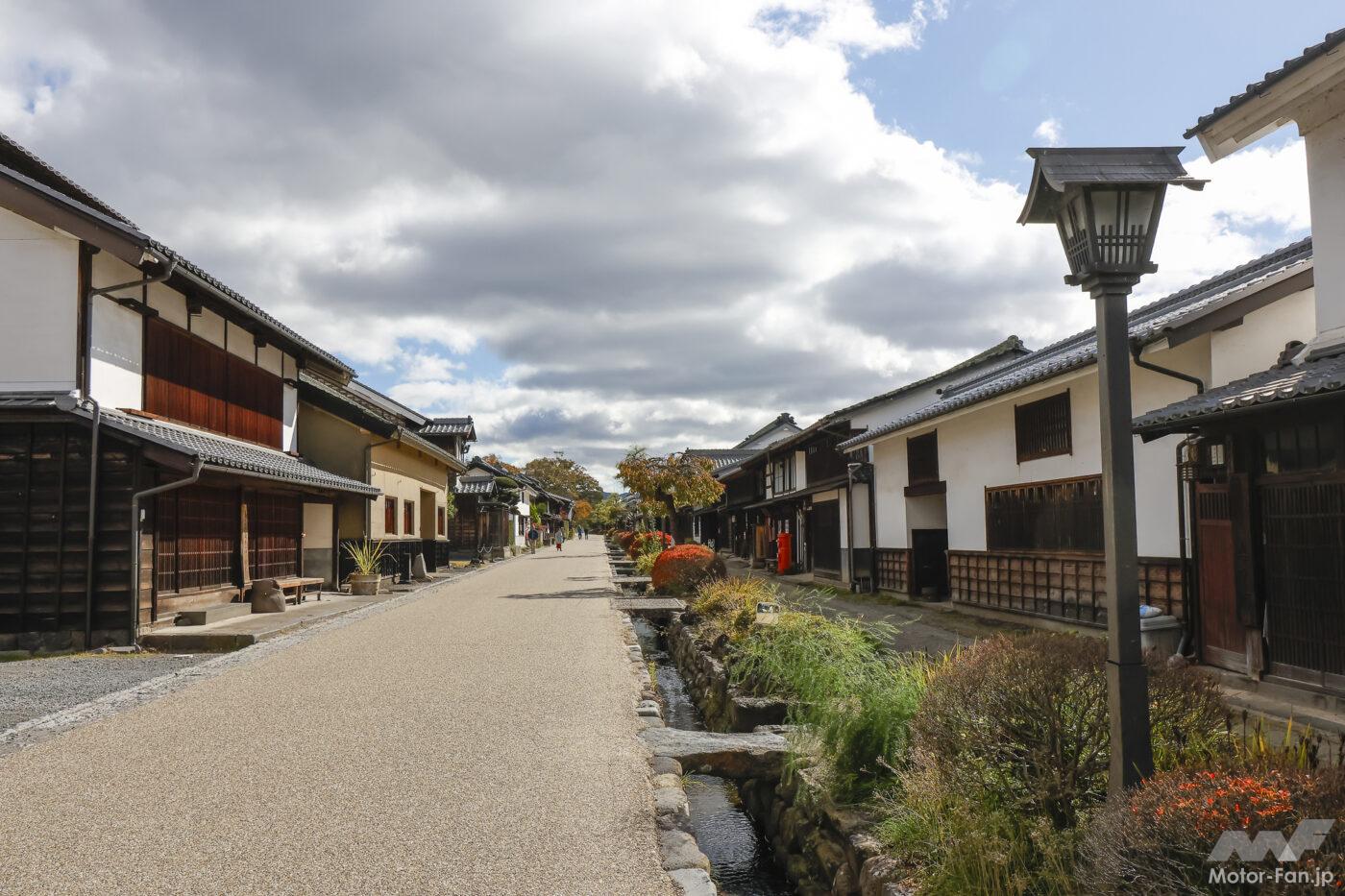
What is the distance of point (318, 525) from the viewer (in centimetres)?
2244

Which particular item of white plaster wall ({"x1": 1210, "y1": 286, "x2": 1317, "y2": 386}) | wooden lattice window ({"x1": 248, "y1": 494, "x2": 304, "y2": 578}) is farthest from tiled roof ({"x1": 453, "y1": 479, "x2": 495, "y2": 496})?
white plaster wall ({"x1": 1210, "y1": 286, "x2": 1317, "y2": 386})

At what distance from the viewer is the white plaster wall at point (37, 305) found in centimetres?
1245

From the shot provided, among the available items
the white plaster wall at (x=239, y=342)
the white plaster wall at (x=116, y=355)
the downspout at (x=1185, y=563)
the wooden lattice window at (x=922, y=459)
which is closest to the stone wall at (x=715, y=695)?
the downspout at (x=1185, y=563)

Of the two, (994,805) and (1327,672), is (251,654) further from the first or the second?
(1327,672)

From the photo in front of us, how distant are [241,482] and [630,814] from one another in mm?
13258

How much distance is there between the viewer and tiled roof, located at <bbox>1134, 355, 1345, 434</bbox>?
7117 mm

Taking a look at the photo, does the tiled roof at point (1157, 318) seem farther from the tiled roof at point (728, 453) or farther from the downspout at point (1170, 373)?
the tiled roof at point (728, 453)

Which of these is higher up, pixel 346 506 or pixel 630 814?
pixel 346 506

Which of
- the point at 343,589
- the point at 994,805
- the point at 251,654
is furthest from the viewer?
the point at 343,589

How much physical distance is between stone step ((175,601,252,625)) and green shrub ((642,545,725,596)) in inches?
390

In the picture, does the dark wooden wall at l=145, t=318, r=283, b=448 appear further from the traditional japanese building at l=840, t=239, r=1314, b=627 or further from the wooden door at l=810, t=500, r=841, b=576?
the wooden door at l=810, t=500, r=841, b=576

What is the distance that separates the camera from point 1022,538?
50.9 ft

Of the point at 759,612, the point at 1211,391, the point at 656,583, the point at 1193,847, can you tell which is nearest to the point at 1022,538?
the point at 759,612

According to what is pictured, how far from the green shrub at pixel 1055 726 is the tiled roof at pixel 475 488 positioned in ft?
132
